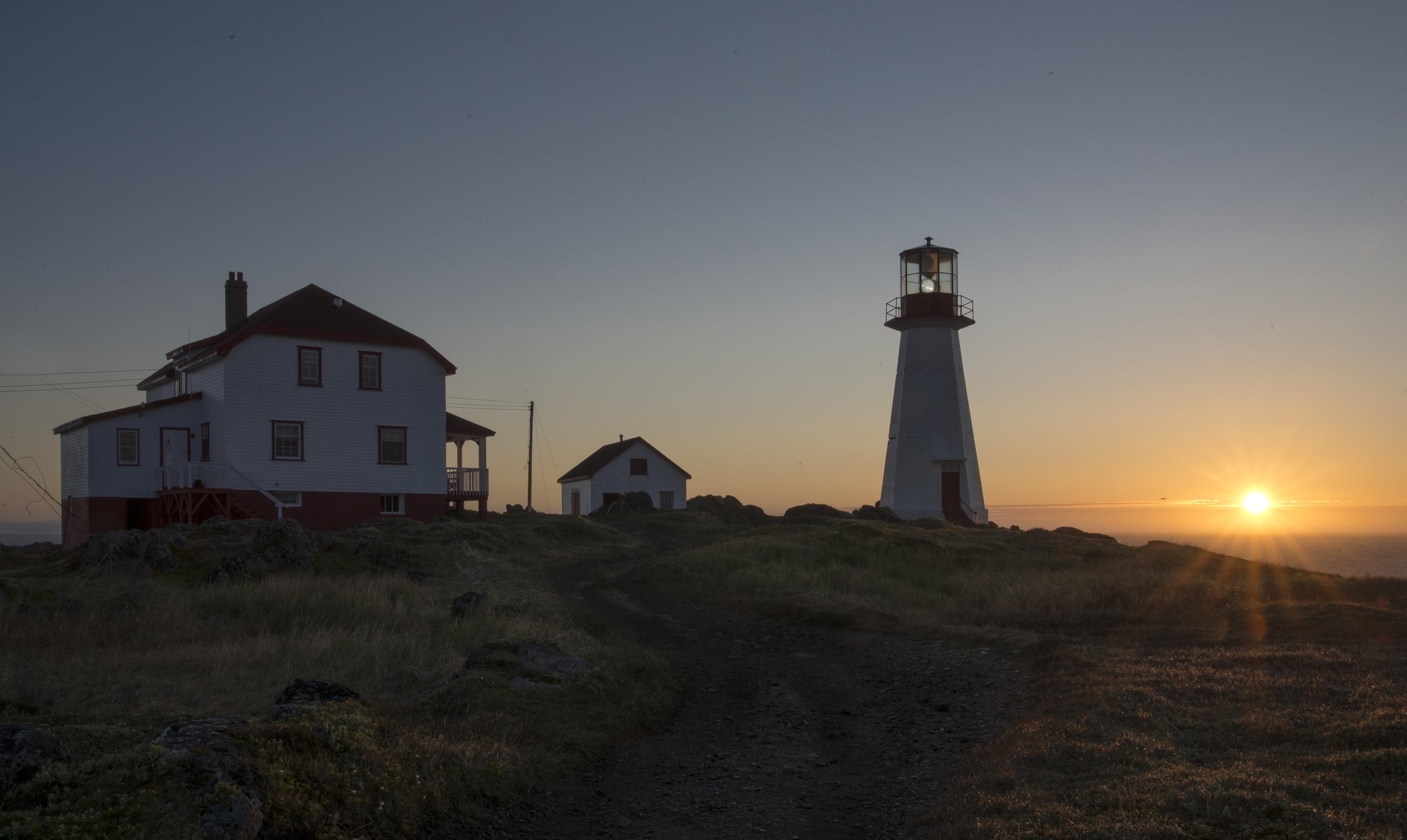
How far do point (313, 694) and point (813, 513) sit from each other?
127ft

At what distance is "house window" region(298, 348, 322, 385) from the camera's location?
33.0m

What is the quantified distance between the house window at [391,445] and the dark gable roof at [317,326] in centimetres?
309

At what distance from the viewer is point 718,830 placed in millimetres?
6922

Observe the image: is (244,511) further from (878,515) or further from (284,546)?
(878,515)

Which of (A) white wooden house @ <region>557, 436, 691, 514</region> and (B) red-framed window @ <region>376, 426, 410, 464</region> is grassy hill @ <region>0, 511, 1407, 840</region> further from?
(A) white wooden house @ <region>557, 436, 691, 514</region>

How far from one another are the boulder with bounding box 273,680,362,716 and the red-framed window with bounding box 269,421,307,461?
26.4m

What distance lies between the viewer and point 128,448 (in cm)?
3275

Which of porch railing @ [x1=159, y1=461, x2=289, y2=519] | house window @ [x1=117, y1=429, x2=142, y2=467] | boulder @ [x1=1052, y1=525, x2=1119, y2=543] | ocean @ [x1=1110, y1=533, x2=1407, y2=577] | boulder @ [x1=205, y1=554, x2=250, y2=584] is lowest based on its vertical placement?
ocean @ [x1=1110, y1=533, x2=1407, y2=577]

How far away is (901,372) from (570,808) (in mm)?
34372

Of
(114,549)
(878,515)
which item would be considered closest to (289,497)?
(114,549)

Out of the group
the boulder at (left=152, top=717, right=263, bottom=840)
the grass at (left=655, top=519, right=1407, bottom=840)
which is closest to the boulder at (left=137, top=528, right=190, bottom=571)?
the grass at (left=655, top=519, right=1407, bottom=840)

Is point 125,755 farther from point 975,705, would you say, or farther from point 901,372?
point 901,372

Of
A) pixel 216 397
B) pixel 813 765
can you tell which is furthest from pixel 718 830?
pixel 216 397

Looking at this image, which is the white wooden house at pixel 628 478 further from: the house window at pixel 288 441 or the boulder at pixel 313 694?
the boulder at pixel 313 694
